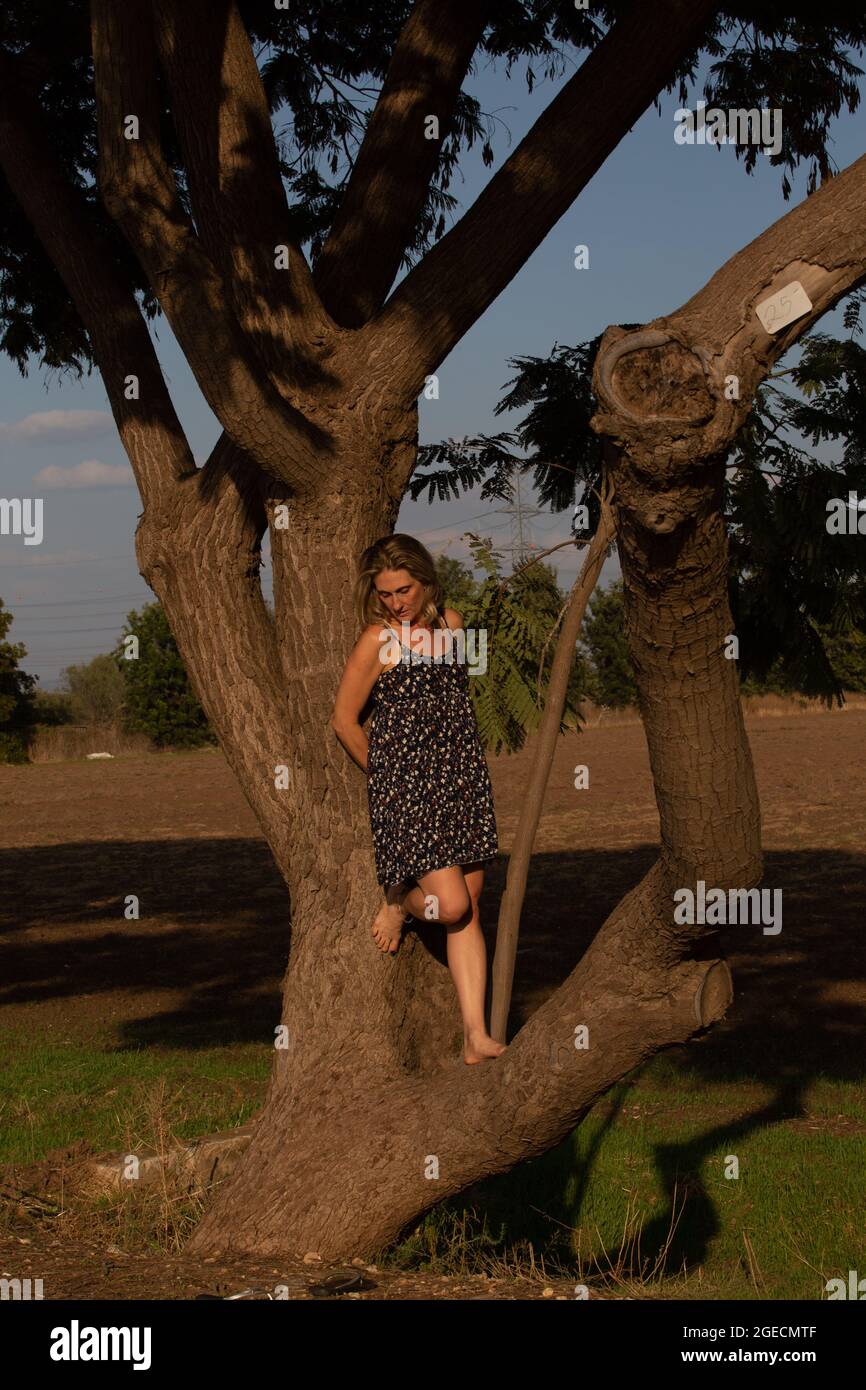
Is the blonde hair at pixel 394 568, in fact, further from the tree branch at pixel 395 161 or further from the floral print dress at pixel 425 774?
the tree branch at pixel 395 161

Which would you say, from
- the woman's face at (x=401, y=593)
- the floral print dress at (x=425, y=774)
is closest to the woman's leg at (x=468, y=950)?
the floral print dress at (x=425, y=774)

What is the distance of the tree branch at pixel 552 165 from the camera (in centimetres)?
610

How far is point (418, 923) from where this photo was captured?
5645 millimetres

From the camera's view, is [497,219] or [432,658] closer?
[432,658]

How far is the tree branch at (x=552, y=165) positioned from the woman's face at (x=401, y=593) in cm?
134

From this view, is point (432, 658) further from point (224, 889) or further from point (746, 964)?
point (224, 889)

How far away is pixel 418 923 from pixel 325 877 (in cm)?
44

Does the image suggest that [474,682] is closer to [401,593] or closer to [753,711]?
[401,593]

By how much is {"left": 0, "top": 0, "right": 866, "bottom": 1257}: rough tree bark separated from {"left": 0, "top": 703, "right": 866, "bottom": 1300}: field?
1.62 ft

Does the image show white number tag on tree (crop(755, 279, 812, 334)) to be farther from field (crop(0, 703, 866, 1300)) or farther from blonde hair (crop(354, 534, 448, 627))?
field (crop(0, 703, 866, 1300))

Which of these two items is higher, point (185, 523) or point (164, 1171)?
point (185, 523)

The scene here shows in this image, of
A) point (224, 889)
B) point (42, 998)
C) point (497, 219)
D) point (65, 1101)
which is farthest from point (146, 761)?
point (497, 219)

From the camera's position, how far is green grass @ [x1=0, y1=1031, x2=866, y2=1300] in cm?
607
